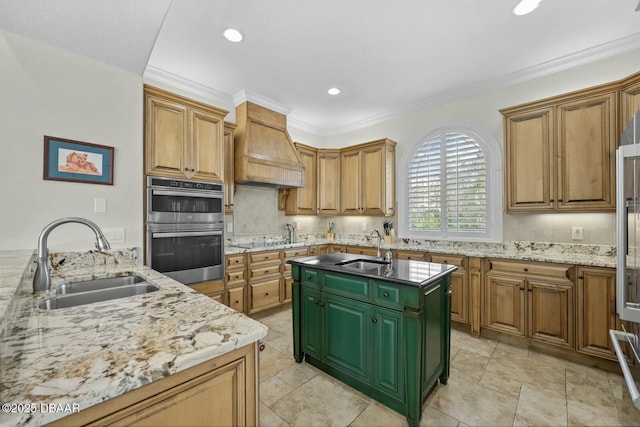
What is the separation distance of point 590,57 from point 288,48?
3125 millimetres

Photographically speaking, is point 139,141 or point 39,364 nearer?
point 39,364

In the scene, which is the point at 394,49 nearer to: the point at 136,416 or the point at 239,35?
the point at 239,35

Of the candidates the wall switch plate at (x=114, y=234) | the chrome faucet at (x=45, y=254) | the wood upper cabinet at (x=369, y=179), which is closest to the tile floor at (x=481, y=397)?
the chrome faucet at (x=45, y=254)

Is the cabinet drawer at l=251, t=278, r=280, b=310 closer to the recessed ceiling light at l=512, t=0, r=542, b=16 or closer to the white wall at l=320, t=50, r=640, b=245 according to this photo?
the white wall at l=320, t=50, r=640, b=245

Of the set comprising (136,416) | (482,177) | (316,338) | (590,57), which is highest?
(590,57)

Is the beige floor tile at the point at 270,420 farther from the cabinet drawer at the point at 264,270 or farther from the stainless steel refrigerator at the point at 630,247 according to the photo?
the stainless steel refrigerator at the point at 630,247

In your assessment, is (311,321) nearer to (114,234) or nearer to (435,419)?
(435,419)

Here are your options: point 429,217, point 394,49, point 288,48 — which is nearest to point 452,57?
point 394,49

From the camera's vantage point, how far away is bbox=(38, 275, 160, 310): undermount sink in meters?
1.45

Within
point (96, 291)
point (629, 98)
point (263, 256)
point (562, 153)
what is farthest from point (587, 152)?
point (96, 291)

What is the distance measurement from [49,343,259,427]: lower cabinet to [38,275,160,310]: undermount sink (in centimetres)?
89

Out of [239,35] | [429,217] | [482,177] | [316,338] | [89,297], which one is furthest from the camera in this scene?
[429,217]

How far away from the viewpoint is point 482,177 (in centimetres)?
354

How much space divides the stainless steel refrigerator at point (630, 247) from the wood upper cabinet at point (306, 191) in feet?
11.7
